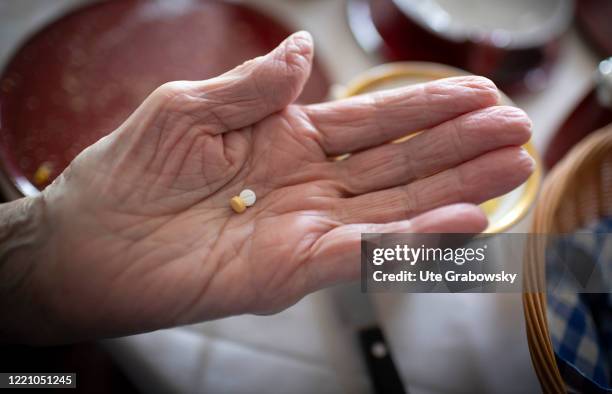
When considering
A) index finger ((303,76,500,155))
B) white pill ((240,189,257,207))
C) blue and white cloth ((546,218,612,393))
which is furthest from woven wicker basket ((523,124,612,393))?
white pill ((240,189,257,207))

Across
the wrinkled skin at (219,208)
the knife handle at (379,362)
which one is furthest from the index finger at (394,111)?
the knife handle at (379,362)

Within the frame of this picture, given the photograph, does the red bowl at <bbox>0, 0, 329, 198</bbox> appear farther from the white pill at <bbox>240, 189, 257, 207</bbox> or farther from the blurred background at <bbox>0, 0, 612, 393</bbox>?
the white pill at <bbox>240, 189, 257, 207</bbox>

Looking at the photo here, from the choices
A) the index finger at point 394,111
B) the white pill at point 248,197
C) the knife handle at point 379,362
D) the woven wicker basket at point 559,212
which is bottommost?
the knife handle at point 379,362

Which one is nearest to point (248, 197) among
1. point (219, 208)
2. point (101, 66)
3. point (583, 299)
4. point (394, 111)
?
point (219, 208)

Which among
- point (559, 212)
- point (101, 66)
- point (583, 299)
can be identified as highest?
point (101, 66)

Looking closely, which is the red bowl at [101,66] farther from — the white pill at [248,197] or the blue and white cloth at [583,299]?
the blue and white cloth at [583,299]

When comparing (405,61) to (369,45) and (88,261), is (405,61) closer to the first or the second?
(369,45)

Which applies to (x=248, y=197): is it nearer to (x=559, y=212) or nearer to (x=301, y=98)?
(x=301, y=98)
